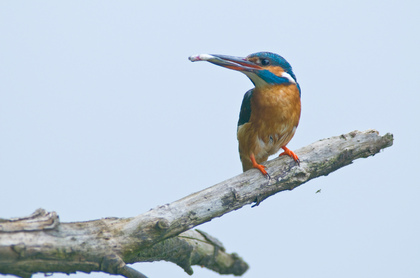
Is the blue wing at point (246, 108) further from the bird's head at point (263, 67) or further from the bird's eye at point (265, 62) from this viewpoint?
the bird's eye at point (265, 62)

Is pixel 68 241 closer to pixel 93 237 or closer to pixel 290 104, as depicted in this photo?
pixel 93 237

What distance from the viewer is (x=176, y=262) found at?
408 centimetres

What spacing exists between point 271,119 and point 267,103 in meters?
0.14

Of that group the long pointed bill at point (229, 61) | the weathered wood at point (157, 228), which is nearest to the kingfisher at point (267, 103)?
the long pointed bill at point (229, 61)

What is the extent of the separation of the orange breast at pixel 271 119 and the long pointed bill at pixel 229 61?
23 cm

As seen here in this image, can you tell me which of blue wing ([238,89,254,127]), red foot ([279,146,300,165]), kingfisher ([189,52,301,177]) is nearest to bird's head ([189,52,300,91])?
kingfisher ([189,52,301,177])

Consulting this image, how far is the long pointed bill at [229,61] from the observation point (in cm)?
408

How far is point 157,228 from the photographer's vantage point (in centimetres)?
326

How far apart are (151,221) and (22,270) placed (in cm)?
82

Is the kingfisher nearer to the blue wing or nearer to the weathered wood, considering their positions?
the blue wing

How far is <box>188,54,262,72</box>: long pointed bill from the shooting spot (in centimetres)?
408

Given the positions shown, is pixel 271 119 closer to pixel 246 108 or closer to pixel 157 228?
pixel 246 108

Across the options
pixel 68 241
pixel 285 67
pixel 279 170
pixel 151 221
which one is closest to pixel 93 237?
pixel 68 241

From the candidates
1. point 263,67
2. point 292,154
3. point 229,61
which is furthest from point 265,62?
point 292,154
